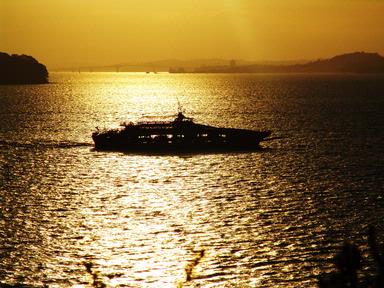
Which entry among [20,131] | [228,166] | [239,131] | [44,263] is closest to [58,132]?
[20,131]

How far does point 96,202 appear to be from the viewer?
246 feet

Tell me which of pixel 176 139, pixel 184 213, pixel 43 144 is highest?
pixel 176 139

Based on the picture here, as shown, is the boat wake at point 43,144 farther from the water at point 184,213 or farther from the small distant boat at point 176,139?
the small distant boat at point 176,139

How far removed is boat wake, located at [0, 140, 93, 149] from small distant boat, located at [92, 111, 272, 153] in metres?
9.04

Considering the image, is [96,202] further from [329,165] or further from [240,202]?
[329,165]

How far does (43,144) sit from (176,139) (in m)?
30.4

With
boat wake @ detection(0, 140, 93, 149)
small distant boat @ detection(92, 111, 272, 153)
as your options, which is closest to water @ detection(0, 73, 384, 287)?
boat wake @ detection(0, 140, 93, 149)

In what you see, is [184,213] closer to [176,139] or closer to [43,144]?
[176,139]

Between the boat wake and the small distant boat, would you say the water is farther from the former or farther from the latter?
the small distant boat

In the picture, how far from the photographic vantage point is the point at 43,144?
13162cm

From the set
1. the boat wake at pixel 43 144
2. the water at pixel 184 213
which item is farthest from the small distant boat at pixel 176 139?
the boat wake at pixel 43 144

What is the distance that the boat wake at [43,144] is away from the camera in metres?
128

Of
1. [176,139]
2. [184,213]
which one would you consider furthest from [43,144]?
[184,213]

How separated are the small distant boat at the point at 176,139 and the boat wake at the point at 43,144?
9036mm
